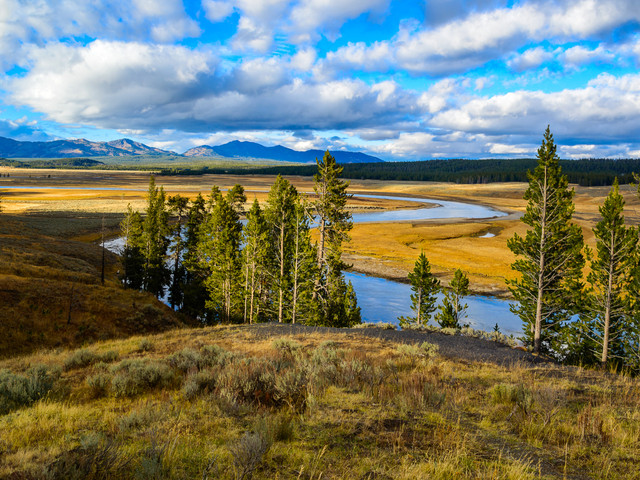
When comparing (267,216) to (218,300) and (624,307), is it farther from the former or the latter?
(624,307)

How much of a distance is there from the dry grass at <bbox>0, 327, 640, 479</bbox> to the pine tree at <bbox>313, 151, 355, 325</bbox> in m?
20.0

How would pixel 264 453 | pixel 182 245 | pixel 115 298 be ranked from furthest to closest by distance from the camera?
pixel 182 245, pixel 115 298, pixel 264 453

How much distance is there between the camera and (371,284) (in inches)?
1895

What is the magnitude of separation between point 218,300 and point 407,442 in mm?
32438

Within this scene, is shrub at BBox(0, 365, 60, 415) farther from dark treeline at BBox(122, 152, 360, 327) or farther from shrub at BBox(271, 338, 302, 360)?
dark treeline at BBox(122, 152, 360, 327)

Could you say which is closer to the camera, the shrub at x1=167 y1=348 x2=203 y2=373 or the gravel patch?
the shrub at x1=167 y1=348 x2=203 y2=373

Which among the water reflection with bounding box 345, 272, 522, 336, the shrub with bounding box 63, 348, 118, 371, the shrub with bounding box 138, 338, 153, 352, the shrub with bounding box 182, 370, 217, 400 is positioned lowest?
the water reflection with bounding box 345, 272, 522, 336

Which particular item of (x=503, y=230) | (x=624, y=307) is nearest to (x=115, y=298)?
(x=624, y=307)

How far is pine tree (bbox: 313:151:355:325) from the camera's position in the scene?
94.6ft

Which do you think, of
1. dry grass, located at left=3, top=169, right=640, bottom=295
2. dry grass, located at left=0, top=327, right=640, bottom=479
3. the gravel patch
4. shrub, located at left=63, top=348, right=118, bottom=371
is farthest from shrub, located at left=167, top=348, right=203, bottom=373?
Result: dry grass, located at left=3, top=169, right=640, bottom=295

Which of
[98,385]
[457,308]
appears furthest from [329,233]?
[98,385]

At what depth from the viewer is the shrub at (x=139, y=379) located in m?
7.72

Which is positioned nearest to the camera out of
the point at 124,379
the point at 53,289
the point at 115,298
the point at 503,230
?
the point at 124,379

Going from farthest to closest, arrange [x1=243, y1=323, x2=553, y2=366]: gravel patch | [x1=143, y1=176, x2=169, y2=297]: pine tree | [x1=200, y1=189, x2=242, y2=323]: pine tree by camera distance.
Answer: [x1=143, y1=176, x2=169, y2=297]: pine tree
[x1=200, y1=189, x2=242, y2=323]: pine tree
[x1=243, y1=323, x2=553, y2=366]: gravel patch
